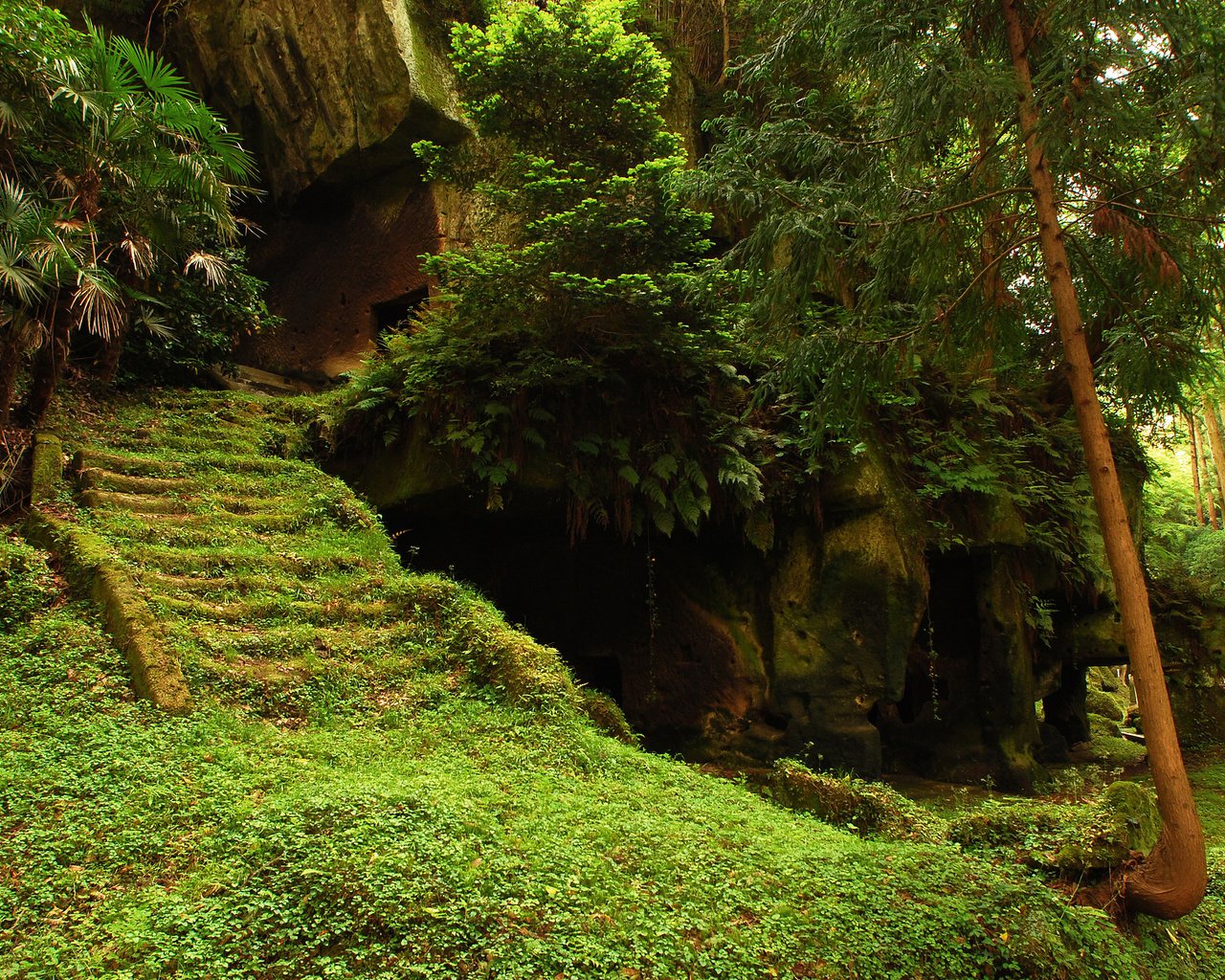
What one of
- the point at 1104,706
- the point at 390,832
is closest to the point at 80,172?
the point at 390,832

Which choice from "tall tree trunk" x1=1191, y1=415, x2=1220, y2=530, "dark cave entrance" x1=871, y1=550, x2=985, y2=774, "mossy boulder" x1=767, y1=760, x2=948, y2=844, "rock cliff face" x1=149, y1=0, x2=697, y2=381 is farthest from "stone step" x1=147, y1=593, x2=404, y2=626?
"tall tree trunk" x1=1191, y1=415, x2=1220, y2=530

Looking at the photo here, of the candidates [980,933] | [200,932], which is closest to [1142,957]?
[980,933]

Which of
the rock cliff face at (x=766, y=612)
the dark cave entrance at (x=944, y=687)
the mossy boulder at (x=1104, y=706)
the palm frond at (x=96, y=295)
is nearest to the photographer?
the palm frond at (x=96, y=295)

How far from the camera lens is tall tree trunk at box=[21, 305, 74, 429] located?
835cm

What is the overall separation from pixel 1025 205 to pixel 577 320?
478 cm

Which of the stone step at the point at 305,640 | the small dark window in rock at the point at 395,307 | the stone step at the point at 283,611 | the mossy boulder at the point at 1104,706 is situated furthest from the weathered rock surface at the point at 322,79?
the mossy boulder at the point at 1104,706

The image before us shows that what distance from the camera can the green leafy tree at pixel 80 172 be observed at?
24.5 ft

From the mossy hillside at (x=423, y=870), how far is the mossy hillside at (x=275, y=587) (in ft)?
1.66

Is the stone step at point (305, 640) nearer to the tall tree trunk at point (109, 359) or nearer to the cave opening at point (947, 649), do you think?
the tall tree trunk at point (109, 359)

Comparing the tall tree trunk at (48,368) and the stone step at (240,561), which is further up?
the tall tree trunk at (48,368)

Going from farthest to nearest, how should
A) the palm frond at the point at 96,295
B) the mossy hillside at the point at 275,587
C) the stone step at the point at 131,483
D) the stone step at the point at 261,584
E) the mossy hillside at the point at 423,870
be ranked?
the stone step at the point at 131,483, the palm frond at the point at 96,295, the stone step at the point at 261,584, the mossy hillside at the point at 275,587, the mossy hillside at the point at 423,870

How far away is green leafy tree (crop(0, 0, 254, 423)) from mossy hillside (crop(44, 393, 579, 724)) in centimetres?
142

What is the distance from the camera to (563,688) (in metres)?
6.77

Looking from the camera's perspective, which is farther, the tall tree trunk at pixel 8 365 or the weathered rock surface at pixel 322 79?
the weathered rock surface at pixel 322 79
